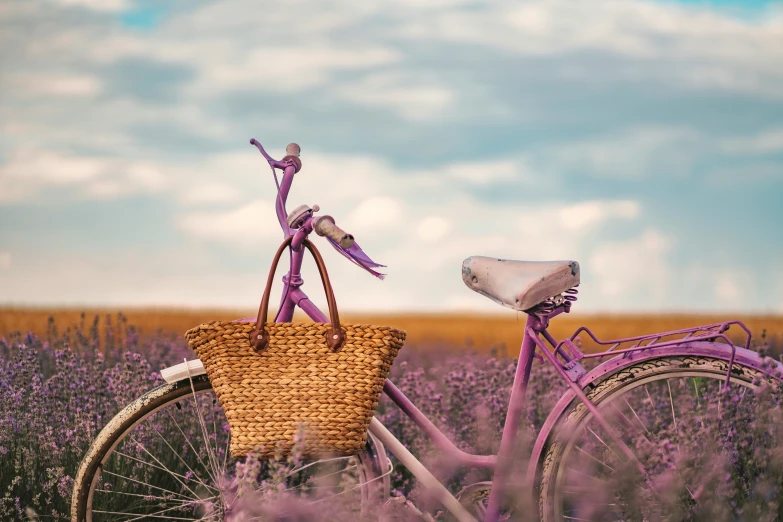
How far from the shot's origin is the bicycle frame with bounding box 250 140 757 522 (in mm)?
3474

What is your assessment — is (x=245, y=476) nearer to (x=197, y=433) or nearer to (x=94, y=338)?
(x=197, y=433)

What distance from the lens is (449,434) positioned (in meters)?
4.84

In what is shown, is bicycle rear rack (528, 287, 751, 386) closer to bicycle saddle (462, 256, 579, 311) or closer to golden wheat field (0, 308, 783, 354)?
bicycle saddle (462, 256, 579, 311)

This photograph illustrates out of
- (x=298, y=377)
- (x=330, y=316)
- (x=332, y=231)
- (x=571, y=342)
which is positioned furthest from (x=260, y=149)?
(x=571, y=342)

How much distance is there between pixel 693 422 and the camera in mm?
3586

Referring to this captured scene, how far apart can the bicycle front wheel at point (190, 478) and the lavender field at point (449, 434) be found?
40 mm

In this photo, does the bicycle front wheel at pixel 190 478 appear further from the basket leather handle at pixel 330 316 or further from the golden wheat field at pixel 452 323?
the golden wheat field at pixel 452 323

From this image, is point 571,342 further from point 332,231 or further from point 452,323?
point 452,323

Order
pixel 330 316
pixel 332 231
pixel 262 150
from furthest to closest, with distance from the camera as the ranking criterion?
pixel 262 150, pixel 332 231, pixel 330 316

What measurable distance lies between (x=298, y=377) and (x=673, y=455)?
1.47m

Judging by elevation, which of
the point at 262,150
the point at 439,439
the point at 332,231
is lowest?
the point at 439,439

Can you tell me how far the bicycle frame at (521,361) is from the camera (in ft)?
11.4

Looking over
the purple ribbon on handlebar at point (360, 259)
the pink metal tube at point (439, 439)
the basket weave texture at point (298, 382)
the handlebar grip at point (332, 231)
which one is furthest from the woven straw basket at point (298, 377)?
the pink metal tube at point (439, 439)

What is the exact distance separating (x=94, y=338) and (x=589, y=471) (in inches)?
175
